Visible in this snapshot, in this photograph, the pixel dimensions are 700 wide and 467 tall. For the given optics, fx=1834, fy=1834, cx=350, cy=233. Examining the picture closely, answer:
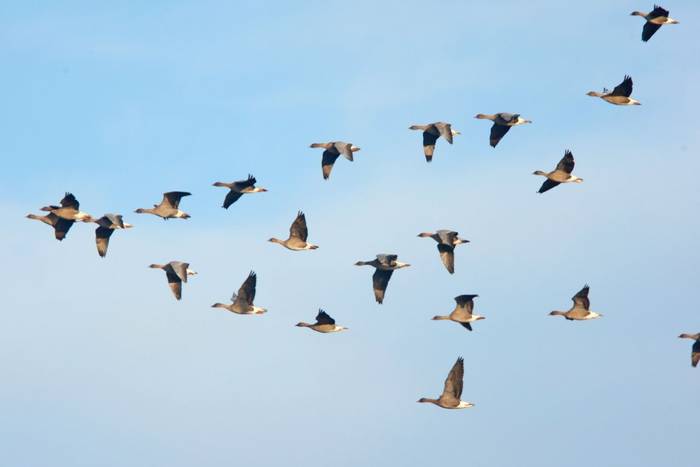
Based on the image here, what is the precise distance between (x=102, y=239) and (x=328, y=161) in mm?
7789

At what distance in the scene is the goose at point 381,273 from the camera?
56906mm

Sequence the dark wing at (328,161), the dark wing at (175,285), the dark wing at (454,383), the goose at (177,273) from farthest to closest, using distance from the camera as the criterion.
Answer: the dark wing at (328,161)
the dark wing at (175,285)
the goose at (177,273)
the dark wing at (454,383)

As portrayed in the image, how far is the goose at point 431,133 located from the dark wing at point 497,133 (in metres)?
1.08

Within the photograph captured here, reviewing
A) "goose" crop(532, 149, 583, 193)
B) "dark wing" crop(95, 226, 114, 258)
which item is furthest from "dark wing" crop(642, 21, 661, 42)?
"dark wing" crop(95, 226, 114, 258)

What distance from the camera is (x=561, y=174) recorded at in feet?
189

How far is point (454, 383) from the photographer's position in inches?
2098

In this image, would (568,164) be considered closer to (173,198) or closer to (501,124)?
(501,124)

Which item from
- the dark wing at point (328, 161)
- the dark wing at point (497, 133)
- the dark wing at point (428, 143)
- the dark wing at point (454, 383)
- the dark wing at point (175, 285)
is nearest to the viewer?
the dark wing at point (454, 383)

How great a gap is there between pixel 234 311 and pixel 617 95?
13859mm

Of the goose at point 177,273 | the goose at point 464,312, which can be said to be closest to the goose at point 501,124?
the goose at point 464,312

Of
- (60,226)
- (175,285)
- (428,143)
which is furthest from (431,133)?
(60,226)

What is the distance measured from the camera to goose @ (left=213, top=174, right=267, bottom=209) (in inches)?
2311

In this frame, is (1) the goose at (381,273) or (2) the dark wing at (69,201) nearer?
(1) the goose at (381,273)

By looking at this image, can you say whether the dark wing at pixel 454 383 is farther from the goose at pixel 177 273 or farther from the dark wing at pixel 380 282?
the goose at pixel 177 273
